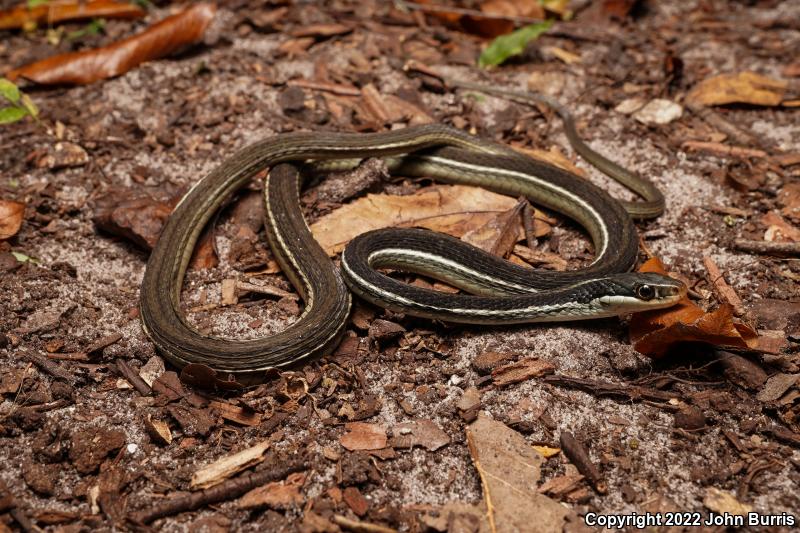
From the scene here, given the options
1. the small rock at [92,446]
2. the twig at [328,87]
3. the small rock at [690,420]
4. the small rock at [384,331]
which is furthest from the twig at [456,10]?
the small rock at [92,446]

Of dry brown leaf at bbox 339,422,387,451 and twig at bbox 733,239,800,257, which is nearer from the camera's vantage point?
dry brown leaf at bbox 339,422,387,451

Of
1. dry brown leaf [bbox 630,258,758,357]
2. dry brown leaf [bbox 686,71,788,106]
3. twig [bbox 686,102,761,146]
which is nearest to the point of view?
dry brown leaf [bbox 630,258,758,357]

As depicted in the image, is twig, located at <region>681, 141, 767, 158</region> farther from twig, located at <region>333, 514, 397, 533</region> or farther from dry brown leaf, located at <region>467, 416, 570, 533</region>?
twig, located at <region>333, 514, 397, 533</region>

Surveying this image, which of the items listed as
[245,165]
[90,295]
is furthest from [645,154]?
[90,295]

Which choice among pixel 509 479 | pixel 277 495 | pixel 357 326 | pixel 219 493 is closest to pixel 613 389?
pixel 509 479

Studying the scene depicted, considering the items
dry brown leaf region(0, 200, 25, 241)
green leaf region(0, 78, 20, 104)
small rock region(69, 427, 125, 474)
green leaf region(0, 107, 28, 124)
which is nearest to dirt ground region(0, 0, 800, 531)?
small rock region(69, 427, 125, 474)

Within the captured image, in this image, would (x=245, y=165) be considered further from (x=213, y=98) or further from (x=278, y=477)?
(x=278, y=477)
